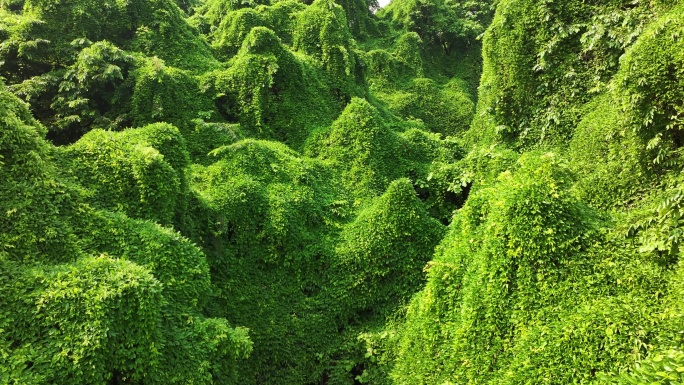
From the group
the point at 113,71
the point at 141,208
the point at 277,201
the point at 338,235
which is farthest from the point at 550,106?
the point at 113,71

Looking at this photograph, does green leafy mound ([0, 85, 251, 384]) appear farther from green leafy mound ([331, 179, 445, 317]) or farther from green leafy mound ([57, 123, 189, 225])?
green leafy mound ([331, 179, 445, 317])

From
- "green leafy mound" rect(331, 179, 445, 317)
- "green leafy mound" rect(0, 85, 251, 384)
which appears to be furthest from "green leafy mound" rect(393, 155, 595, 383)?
"green leafy mound" rect(0, 85, 251, 384)

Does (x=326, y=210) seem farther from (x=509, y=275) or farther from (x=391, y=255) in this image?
(x=509, y=275)

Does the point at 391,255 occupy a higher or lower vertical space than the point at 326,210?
lower

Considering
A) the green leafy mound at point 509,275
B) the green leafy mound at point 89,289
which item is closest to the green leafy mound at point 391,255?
the green leafy mound at point 509,275

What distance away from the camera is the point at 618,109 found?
5617 mm

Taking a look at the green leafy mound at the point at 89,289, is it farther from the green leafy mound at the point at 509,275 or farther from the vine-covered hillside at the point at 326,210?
the green leafy mound at the point at 509,275

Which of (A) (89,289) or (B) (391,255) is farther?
(B) (391,255)

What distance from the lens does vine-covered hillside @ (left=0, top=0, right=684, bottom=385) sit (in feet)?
14.0

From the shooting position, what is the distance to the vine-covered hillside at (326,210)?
14.0 ft

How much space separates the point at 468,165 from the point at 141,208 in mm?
6071

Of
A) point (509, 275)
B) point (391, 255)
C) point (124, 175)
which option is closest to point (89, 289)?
point (124, 175)

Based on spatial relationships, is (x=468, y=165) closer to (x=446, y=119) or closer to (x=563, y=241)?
(x=563, y=241)

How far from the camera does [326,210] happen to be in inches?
356
